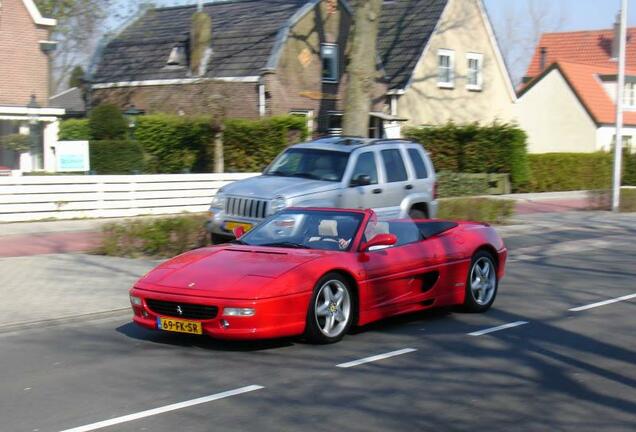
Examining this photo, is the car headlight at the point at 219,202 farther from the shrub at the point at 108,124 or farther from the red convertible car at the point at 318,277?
the shrub at the point at 108,124

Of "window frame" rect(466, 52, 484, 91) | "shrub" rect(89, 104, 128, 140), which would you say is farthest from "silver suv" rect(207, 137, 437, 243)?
"window frame" rect(466, 52, 484, 91)

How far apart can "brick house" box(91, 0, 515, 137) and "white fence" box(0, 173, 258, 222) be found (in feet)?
25.3

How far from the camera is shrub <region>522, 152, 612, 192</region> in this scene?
34.6m

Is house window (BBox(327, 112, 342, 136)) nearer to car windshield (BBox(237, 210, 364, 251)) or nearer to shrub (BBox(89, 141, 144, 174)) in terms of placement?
shrub (BBox(89, 141, 144, 174))

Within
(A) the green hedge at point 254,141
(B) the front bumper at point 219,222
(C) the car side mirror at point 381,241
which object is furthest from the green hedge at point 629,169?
(C) the car side mirror at point 381,241

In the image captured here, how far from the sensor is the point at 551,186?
35.0 metres

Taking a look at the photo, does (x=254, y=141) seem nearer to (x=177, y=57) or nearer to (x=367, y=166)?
(x=177, y=57)

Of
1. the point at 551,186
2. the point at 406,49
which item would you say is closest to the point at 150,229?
the point at 551,186

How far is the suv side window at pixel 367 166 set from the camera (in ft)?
51.9

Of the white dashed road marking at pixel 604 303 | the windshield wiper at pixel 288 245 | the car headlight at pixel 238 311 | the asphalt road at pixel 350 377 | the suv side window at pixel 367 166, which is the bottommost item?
the asphalt road at pixel 350 377

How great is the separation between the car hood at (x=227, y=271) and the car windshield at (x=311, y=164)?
6.30 metres

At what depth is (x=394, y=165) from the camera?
643 inches

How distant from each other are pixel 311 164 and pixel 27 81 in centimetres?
2164

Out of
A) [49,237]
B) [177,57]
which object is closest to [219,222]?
[49,237]
